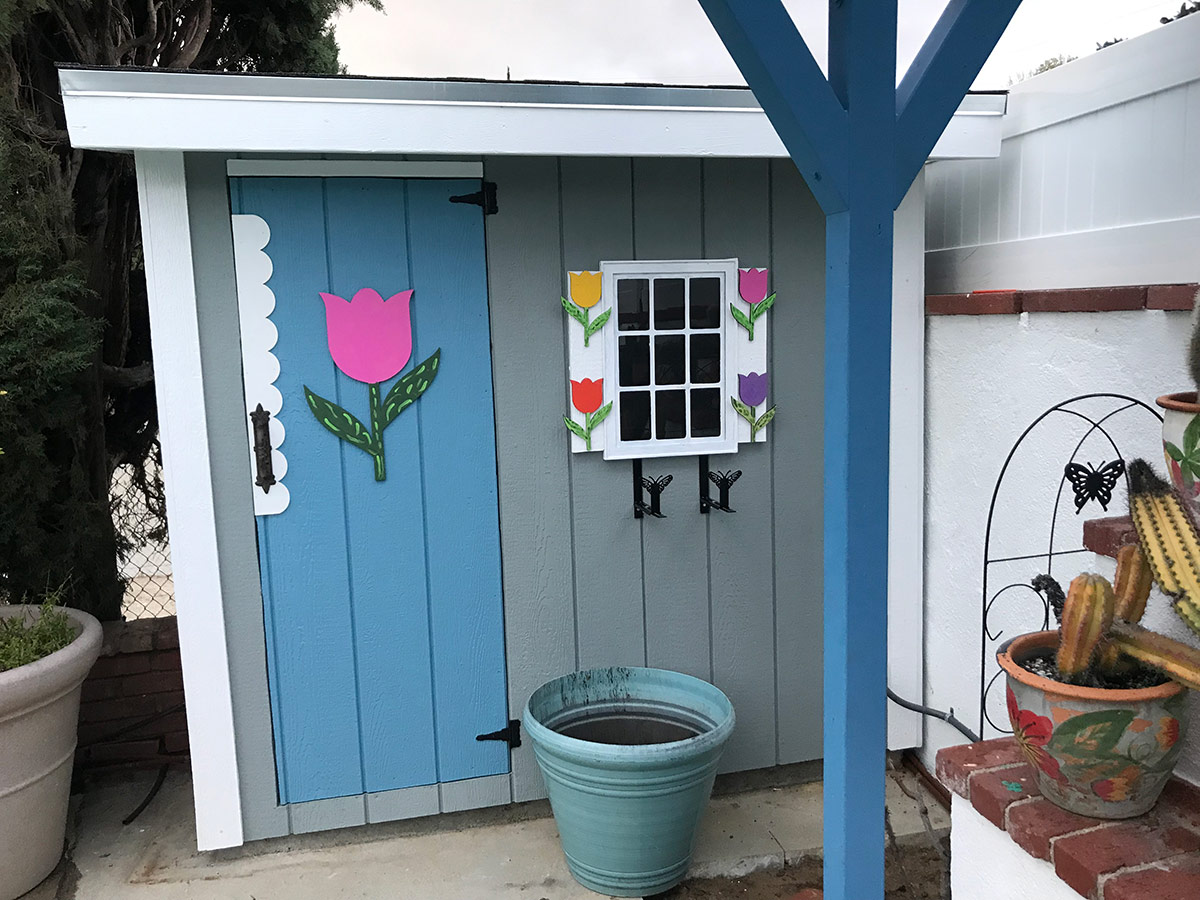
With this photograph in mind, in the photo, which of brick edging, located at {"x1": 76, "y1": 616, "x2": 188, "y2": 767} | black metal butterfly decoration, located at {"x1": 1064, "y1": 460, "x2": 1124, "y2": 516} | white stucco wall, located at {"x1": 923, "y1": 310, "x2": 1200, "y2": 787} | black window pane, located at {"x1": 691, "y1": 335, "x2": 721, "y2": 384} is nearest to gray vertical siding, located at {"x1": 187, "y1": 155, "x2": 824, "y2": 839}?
black window pane, located at {"x1": 691, "y1": 335, "x2": 721, "y2": 384}

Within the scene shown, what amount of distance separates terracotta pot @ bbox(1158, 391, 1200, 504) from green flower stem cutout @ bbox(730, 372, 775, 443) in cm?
151

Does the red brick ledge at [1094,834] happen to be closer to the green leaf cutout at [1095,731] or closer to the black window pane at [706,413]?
the green leaf cutout at [1095,731]

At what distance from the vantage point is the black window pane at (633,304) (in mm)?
2727

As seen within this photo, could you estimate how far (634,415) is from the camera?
9.11ft

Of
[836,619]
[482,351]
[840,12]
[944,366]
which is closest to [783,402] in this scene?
[944,366]

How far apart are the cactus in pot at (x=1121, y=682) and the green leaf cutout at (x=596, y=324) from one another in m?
1.56

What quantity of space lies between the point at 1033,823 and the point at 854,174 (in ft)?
3.50

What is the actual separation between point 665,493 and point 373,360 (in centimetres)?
97

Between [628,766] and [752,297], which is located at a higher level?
[752,297]

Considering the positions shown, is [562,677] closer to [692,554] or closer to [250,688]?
[692,554]

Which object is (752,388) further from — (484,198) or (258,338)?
(258,338)

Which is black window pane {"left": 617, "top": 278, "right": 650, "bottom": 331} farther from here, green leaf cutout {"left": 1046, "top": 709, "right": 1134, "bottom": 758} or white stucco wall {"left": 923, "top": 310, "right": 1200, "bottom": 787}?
green leaf cutout {"left": 1046, "top": 709, "right": 1134, "bottom": 758}

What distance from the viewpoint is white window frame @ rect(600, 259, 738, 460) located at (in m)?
2.71

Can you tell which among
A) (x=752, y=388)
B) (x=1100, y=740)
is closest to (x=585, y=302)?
(x=752, y=388)
